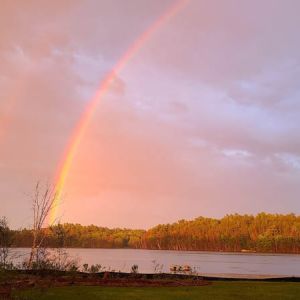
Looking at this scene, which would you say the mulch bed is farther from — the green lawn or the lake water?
the lake water

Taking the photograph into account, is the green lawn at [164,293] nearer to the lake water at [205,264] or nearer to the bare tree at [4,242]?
the bare tree at [4,242]

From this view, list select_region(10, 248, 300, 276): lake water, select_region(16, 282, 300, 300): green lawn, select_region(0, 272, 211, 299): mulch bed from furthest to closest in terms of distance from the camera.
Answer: select_region(10, 248, 300, 276): lake water, select_region(0, 272, 211, 299): mulch bed, select_region(16, 282, 300, 300): green lawn

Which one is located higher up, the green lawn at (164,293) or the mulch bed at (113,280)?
the mulch bed at (113,280)

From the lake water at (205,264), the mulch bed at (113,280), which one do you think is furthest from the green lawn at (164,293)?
the lake water at (205,264)

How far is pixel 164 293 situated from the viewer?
20391 mm

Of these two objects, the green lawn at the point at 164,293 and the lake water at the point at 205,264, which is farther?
the lake water at the point at 205,264

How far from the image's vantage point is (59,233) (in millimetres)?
31609

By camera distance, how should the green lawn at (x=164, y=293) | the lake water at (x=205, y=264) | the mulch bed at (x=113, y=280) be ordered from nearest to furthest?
the green lawn at (x=164, y=293), the mulch bed at (x=113, y=280), the lake water at (x=205, y=264)

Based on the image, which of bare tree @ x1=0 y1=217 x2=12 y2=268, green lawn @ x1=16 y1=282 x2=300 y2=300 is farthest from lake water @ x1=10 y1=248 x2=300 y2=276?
green lawn @ x1=16 y1=282 x2=300 y2=300

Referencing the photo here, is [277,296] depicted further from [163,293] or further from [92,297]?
[92,297]

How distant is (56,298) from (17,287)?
75.7 inches

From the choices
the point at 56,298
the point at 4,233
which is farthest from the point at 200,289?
the point at 4,233

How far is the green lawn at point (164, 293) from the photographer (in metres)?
18.6

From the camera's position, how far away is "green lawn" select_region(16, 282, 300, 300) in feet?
61.0
